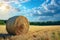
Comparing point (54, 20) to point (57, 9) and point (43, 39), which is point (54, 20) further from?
point (43, 39)

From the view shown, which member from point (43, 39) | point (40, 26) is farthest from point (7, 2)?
point (43, 39)

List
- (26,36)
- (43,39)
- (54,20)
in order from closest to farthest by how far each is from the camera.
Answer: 1. (26,36)
2. (43,39)
3. (54,20)

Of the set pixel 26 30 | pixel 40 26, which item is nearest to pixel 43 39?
pixel 26 30

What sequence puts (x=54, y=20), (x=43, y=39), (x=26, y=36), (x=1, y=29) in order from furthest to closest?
1. (x=54, y=20)
2. (x=1, y=29)
3. (x=43, y=39)
4. (x=26, y=36)

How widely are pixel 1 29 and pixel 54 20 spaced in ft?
4.67

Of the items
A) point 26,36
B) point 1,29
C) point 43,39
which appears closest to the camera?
point 26,36

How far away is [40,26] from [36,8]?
494mm

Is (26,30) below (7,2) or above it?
below

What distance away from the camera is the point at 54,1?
5.68 metres

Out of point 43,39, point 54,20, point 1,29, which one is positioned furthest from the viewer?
point 54,20

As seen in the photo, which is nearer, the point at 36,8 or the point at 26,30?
the point at 26,30

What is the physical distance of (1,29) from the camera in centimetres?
537

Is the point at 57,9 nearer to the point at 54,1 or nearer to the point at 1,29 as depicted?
the point at 54,1

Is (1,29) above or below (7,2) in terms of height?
below
